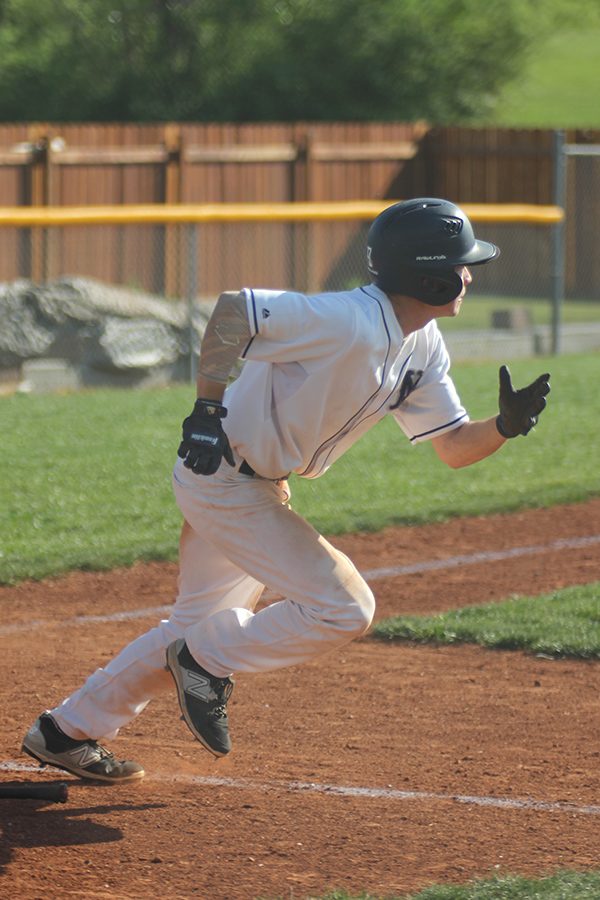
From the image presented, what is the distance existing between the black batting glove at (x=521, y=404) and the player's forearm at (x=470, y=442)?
84 millimetres

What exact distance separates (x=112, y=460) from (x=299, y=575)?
19.5 feet

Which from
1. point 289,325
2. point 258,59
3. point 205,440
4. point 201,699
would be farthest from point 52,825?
point 258,59

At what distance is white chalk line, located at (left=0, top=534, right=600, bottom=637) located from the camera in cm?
678

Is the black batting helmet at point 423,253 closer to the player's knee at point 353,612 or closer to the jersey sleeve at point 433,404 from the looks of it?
the jersey sleeve at point 433,404

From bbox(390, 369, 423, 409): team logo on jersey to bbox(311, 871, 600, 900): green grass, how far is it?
1.51 metres

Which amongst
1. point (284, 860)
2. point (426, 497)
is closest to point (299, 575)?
point (284, 860)

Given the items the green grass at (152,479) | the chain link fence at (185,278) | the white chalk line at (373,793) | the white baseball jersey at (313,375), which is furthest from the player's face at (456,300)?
the chain link fence at (185,278)

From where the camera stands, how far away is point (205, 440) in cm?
417

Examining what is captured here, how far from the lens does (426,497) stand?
375 inches

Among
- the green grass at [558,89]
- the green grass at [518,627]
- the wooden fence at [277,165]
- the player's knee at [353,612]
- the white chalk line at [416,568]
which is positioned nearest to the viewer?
the player's knee at [353,612]

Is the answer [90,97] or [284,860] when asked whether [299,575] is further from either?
[90,97]

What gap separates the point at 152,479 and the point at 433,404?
515cm

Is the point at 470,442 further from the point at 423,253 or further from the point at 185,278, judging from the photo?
the point at 185,278

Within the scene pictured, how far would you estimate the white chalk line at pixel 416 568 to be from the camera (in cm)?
678
